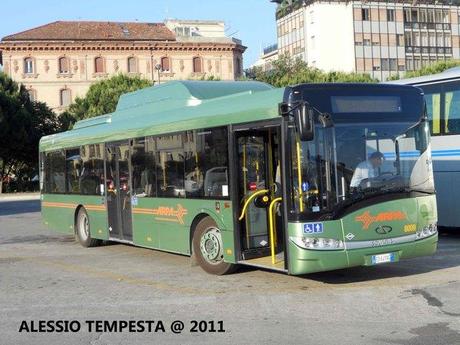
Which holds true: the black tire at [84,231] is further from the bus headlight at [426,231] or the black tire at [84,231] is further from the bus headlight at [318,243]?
the bus headlight at [426,231]

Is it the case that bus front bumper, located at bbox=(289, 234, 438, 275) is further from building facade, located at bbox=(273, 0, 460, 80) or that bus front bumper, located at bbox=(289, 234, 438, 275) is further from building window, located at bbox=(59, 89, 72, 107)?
building window, located at bbox=(59, 89, 72, 107)

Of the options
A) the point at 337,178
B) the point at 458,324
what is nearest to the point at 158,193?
the point at 337,178

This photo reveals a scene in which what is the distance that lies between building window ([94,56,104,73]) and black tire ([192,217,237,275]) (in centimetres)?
7502

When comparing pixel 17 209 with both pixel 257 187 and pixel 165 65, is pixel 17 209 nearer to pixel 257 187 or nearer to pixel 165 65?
pixel 257 187

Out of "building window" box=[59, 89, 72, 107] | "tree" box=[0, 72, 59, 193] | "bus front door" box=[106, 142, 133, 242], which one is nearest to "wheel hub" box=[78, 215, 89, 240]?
"bus front door" box=[106, 142, 133, 242]

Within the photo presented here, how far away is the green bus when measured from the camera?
890 centimetres

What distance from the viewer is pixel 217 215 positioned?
1040 cm

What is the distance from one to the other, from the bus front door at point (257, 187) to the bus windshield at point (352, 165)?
1.08m

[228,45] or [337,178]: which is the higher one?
[228,45]

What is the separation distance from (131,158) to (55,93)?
7155 cm

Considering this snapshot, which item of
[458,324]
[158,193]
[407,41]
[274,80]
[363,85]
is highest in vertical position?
[407,41]

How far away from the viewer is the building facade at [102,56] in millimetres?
80938

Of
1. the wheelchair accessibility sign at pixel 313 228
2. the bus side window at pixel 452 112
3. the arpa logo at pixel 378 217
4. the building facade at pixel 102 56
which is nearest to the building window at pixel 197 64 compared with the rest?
the building facade at pixel 102 56

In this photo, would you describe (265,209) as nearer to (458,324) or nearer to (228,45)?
(458,324)
